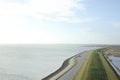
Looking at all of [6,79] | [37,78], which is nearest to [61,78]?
[37,78]

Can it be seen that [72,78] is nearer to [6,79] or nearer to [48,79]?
[48,79]

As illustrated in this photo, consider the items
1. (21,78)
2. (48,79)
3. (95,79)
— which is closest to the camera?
(95,79)

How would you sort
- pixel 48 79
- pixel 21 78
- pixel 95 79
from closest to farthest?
pixel 95 79
pixel 48 79
pixel 21 78

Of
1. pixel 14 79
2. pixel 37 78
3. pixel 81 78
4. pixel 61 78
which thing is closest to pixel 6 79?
pixel 14 79

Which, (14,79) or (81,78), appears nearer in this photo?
(81,78)

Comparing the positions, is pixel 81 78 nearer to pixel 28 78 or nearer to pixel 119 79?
pixel 119 79

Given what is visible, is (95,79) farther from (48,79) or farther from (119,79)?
(48,79)

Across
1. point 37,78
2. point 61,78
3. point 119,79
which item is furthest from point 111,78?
point 37,78

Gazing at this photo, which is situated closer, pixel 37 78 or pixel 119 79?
pixel 119 79
